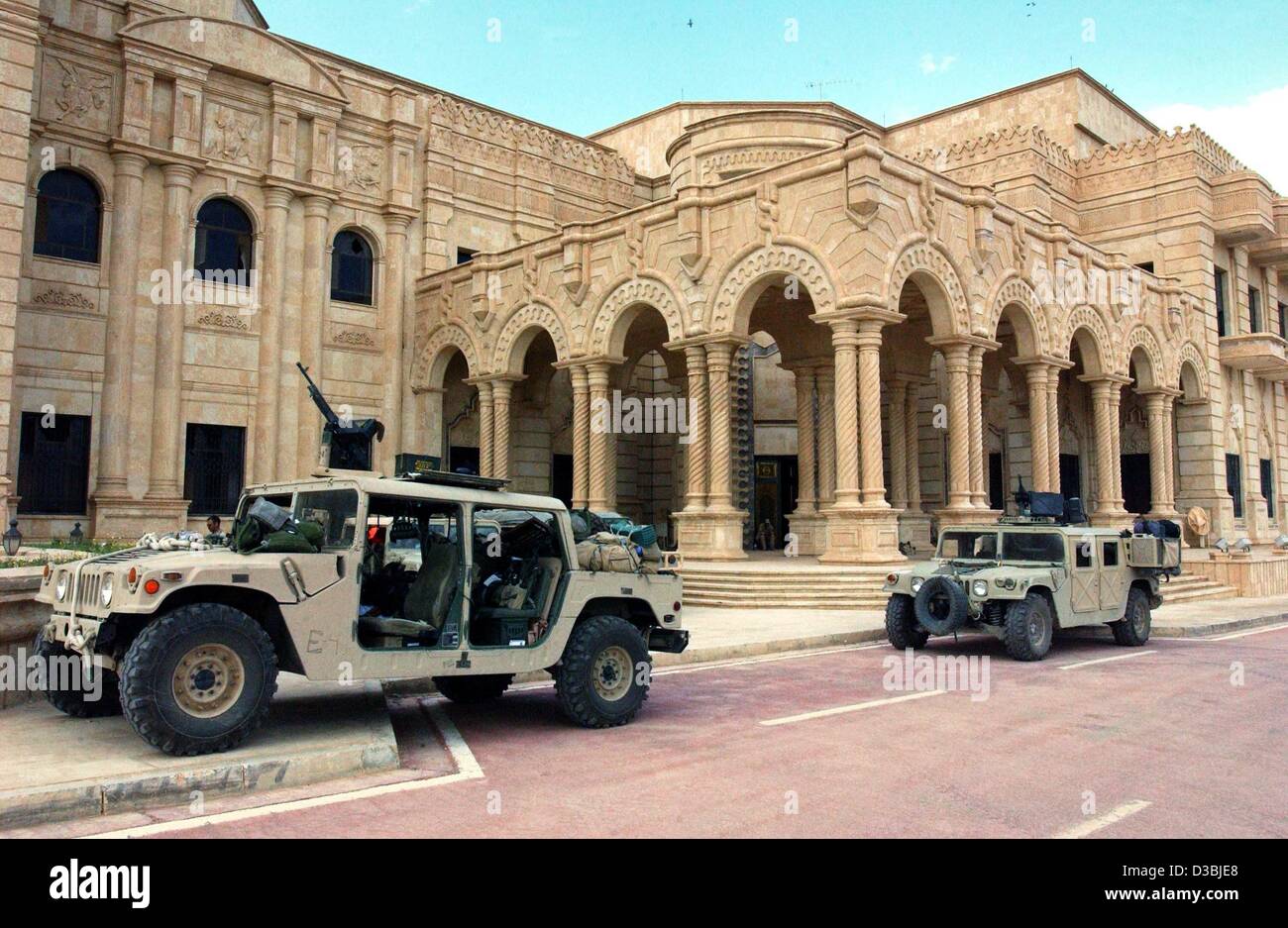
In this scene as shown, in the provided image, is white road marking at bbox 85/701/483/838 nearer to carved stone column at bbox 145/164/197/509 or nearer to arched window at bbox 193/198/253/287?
carved stone column at bbox 145/164/197/509

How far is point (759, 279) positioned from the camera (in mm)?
18969

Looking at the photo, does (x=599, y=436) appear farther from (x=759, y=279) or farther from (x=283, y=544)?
(x=283, y=544)

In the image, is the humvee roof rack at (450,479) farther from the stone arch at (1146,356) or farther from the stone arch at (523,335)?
the stone arch at (1146,356)

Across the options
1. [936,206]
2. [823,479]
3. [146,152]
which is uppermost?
[146,152]

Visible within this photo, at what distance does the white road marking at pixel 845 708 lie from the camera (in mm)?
7859

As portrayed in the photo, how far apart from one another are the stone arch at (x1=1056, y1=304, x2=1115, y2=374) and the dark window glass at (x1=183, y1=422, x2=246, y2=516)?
21098 millimetres

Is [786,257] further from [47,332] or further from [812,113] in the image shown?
[47,332]

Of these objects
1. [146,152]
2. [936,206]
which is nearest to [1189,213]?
[936,206]

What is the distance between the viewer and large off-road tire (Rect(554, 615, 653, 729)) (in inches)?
292

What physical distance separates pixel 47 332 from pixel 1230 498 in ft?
108

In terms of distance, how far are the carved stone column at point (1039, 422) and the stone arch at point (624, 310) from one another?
880 cm

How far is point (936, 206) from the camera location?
18969 millimetres

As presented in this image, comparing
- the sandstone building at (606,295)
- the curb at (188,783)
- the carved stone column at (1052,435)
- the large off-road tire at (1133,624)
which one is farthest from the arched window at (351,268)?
the curb at (188,783)
